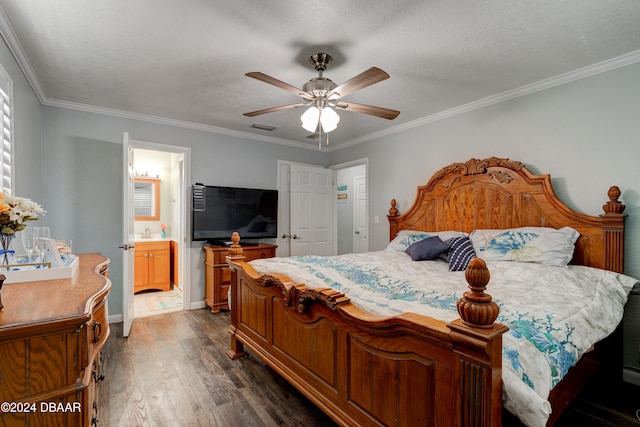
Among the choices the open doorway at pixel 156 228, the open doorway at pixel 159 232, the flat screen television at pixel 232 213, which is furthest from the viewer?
the open doorway at pixel 156 228

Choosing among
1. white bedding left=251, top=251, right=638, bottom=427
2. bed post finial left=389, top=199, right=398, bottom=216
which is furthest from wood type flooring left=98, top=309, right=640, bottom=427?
bed post finial left=389, top=199, right=398, bottom=216

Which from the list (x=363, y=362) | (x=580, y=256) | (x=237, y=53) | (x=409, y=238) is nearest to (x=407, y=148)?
(x=409, y=238)

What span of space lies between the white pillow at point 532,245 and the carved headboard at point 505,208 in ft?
0.51

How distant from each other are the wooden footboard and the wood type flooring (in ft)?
0.75

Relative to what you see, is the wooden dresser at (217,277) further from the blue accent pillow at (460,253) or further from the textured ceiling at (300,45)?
the blue accent pillow at (460,253)

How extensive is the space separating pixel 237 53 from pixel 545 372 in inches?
102

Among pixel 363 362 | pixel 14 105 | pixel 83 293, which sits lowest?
pixel 363 362

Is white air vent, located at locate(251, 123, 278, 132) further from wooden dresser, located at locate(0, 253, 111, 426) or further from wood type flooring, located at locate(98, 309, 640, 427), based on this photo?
wooden dresser, located at locate(0, 253, 111, 426)

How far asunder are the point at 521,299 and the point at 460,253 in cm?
109

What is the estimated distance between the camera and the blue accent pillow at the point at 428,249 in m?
2.87

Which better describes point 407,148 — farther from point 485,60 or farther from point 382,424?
point 382,424

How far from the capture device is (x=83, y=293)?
4.22ft

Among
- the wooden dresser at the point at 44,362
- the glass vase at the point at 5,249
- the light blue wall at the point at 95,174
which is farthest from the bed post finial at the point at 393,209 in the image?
the glass vase at the point at 5,249

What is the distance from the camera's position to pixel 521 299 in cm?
158
